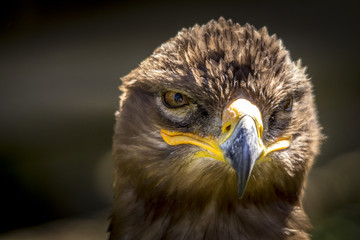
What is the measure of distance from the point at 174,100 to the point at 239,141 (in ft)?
1.53

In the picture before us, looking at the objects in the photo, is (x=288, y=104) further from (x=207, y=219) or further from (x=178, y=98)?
(x=207, y=219)

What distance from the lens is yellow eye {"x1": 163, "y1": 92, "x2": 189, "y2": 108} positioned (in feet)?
7.57

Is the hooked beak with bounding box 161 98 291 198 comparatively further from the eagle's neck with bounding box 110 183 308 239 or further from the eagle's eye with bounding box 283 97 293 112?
the eagle's neck with bounding box 110 183 308 239

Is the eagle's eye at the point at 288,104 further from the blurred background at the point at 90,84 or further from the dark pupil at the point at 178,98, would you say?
the blurred background at the point at 90,84

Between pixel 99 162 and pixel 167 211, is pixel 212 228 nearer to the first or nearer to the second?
pixel 167 211

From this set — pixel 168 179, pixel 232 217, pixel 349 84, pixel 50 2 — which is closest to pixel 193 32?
pixel 168 179

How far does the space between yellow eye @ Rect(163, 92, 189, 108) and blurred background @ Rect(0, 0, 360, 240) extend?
3.25 meters

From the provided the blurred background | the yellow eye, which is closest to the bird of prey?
the yellow eye

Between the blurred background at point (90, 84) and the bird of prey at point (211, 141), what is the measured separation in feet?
9.93

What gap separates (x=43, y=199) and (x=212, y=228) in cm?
366

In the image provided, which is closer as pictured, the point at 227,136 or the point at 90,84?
the point at 227,136

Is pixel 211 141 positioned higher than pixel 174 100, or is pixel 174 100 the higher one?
pixel 174 100

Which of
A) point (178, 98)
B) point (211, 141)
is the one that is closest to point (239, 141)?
point (211, 141)

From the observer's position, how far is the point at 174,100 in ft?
7.67
